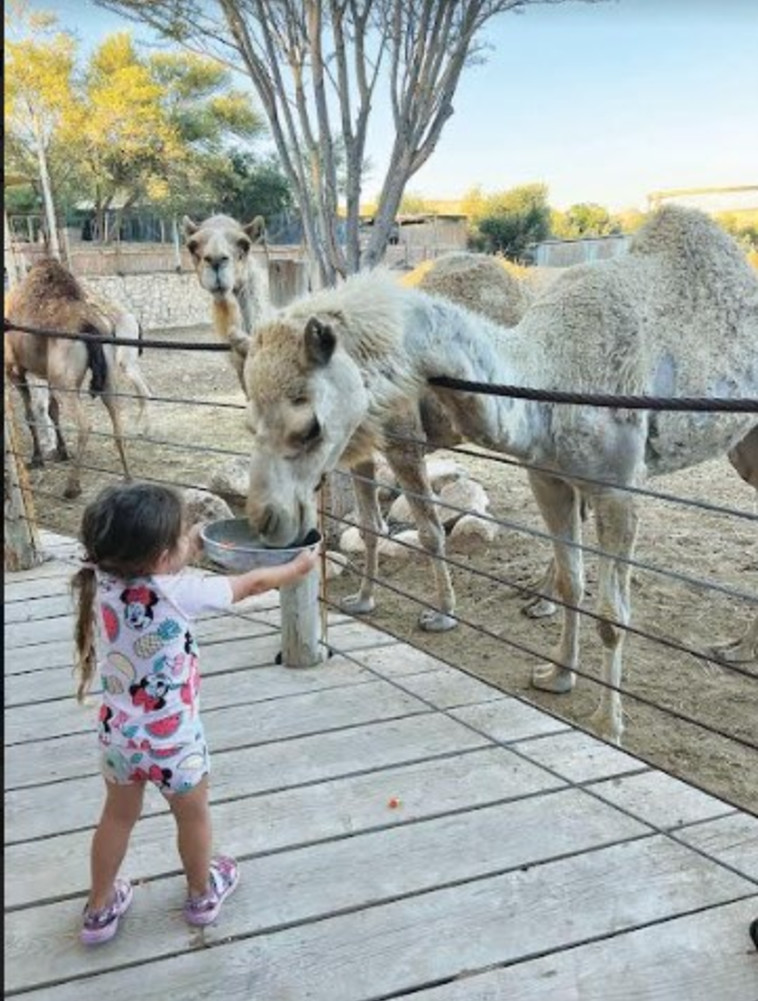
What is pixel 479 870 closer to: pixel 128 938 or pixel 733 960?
pixel 733 960

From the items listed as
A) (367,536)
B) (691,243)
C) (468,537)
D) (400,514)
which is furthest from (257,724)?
(400,514)

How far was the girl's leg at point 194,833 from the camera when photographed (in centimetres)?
175

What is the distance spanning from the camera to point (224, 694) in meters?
2.78

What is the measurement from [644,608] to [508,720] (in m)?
2.43

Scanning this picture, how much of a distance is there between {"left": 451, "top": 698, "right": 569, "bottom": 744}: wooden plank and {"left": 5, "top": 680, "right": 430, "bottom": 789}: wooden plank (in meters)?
0.15

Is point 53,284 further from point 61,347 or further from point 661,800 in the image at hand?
point 661,800

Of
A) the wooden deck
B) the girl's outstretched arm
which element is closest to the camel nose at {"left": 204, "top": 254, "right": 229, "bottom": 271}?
the wooden deck

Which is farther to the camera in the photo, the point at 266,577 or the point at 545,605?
the point at 545,605

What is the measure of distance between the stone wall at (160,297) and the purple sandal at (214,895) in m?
18.1

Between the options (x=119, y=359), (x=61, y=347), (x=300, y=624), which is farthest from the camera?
(x=119, y=359)

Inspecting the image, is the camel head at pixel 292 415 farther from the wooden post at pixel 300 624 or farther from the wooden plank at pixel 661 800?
the wooden plank at pixel 661 800

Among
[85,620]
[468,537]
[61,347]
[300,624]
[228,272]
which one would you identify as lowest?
[468,537]

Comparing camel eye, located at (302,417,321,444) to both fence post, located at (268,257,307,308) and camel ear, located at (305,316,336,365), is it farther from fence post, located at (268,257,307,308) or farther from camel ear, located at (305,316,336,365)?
fence post, located at (268,257,307,308)

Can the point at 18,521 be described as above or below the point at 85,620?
below
